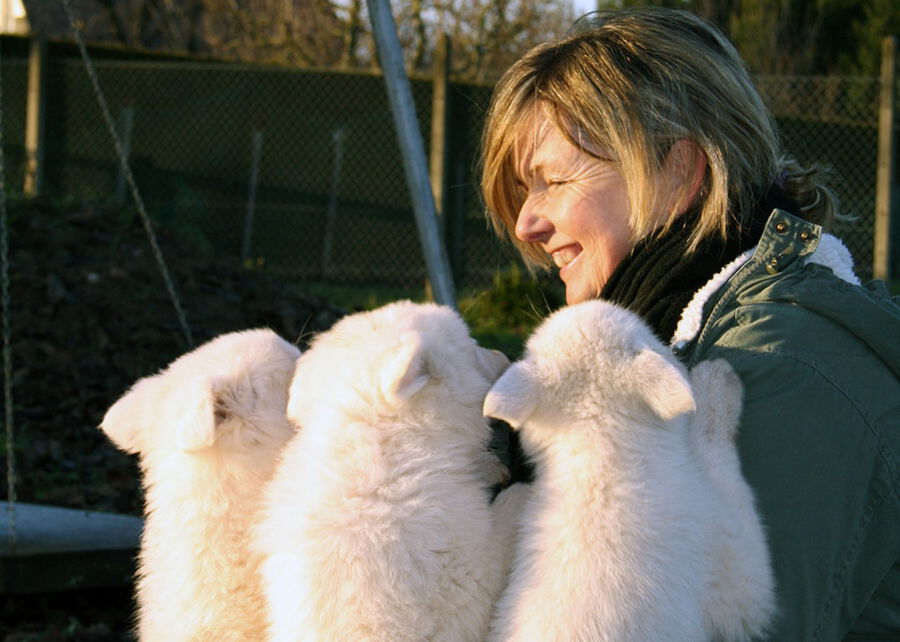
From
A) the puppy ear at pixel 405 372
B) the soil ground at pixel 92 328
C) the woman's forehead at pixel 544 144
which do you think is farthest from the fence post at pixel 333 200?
the puppy ear at pixel 405 372

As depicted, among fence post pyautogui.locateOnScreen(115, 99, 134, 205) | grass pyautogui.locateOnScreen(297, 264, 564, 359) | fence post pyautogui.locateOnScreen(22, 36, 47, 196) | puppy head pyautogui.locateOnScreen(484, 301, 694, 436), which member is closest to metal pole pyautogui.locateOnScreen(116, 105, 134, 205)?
fence post pyautogui.locateOnScreen(115, 99, 134, 205)

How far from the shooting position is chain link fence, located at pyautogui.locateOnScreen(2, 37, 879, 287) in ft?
36.4

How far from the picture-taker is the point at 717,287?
8.02ft

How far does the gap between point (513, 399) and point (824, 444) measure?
24.7 inches

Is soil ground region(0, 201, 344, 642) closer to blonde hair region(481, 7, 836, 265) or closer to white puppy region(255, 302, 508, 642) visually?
white puppy region(255, 302, 508, 642)

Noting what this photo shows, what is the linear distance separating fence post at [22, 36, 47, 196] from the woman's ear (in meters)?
9.29

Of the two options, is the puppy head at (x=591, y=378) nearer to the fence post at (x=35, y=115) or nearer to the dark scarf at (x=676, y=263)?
the dark scarf at (x=676, y=263)

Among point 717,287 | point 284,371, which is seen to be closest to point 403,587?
point 284,371

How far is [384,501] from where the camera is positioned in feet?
6.84

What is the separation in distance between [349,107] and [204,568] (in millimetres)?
9549

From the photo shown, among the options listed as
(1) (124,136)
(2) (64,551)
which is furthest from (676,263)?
(1) (124,136)

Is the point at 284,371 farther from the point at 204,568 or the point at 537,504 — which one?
the point at 537,504

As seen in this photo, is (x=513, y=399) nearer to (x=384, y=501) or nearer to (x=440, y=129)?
(x=384, y=501)

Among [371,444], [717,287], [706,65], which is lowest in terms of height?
[371,444]
